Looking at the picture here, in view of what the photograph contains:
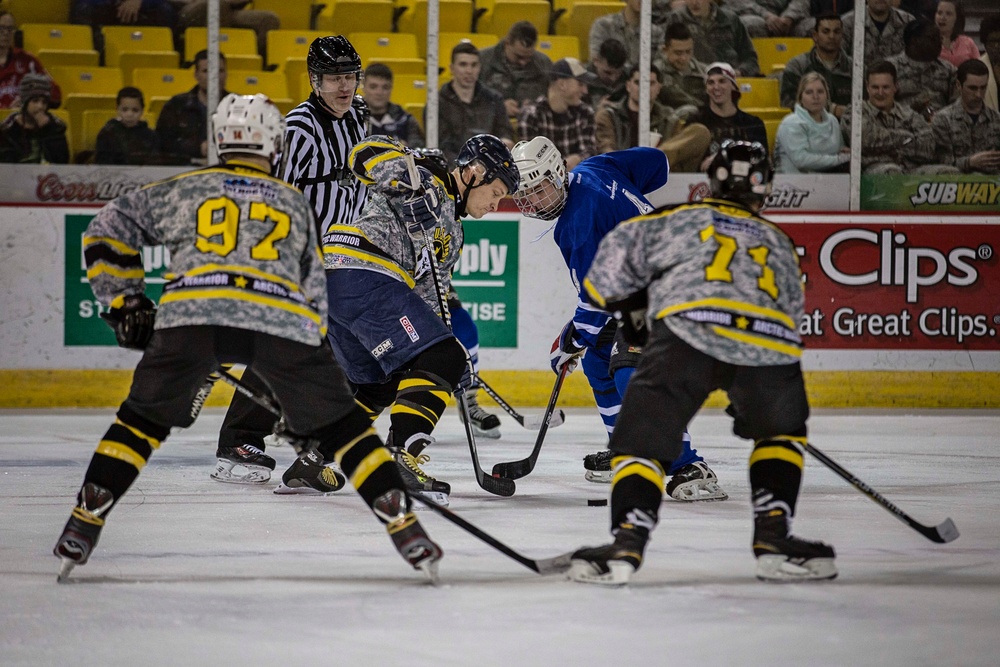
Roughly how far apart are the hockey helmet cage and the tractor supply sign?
10.0 feet

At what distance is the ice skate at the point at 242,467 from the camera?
4.21 metres

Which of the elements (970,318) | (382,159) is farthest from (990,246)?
(382,159)

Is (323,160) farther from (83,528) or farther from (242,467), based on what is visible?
(83,528)

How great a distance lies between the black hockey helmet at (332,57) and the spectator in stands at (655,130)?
2.69m

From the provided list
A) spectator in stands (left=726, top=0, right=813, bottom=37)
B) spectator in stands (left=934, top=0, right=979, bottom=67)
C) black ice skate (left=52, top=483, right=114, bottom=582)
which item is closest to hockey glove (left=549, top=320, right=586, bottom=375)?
black ice skate (left=52, top=483, right=114, bottom=582)

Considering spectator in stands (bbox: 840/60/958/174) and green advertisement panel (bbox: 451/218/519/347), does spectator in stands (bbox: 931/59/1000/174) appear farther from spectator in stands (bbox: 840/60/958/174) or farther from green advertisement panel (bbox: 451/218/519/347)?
green advertisement panel (bbox: 451/218/519/347)

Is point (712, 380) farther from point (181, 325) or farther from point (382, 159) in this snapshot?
point (382, 159)

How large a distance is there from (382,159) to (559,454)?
1.68 metres

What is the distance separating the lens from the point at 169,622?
92.7 inches

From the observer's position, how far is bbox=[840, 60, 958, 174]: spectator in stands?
6824 millimetres

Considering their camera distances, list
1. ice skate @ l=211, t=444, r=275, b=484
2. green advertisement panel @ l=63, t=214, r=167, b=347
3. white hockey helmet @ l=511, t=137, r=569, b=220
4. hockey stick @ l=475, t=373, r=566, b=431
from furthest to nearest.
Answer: green advertisement panel @ l=63, t=214, r=167, b=347, hockey stick @ l=475, t=373, r=566, b=431, ice skate @ l=211, t=444, r=275, b=484, white hockey helmet @ l=511, t=137, r=569, b=220

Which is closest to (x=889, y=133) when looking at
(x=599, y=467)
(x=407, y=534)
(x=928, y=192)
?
(x=928, y=192)

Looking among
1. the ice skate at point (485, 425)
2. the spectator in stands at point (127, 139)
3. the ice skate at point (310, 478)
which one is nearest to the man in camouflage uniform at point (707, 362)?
the ice skate at point (310, 478)

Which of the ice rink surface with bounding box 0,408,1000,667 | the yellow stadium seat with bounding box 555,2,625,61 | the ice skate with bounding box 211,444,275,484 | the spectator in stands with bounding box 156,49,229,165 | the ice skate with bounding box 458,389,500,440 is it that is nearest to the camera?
the ice rink surface with bounding box 0,408,1000,667
